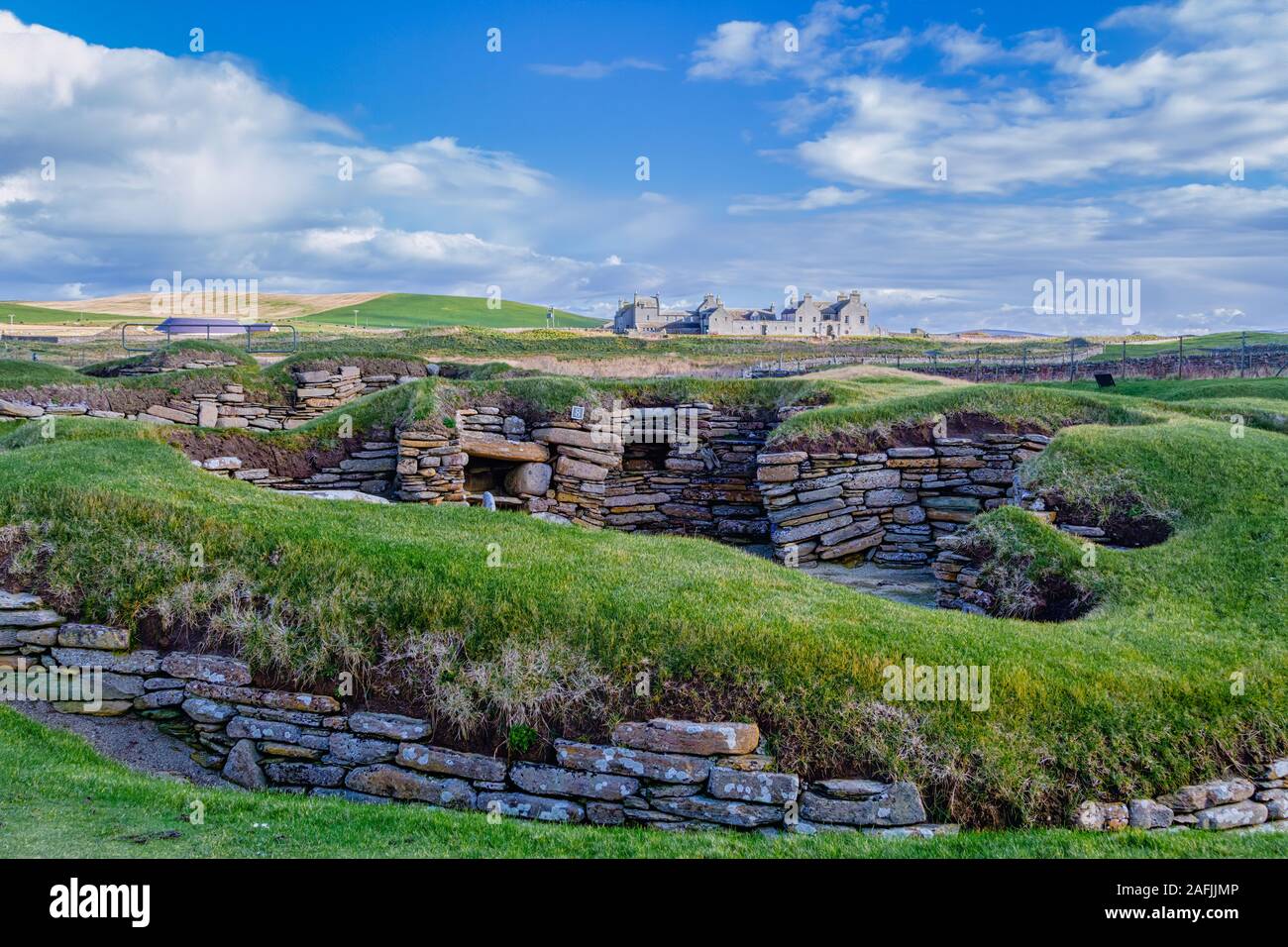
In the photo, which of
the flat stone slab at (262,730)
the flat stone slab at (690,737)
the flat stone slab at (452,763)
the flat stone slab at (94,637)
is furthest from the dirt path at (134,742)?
the flat stone slab at (690,737)

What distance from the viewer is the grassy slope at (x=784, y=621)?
302 inches

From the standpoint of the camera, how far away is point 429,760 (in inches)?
307

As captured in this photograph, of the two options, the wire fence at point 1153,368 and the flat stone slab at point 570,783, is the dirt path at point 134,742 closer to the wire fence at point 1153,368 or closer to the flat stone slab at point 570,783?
the flat stone slab at point 570,783

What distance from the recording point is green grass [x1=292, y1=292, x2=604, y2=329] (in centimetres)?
11850

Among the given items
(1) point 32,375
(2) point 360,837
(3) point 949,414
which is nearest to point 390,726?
(2) point 360,837

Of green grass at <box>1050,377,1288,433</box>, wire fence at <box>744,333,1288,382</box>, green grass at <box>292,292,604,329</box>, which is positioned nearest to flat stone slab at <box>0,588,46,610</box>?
green grass at <box>1050,377,1288,433</box>

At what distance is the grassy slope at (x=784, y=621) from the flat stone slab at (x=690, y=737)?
1.04 feet

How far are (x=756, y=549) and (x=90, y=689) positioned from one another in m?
13.4

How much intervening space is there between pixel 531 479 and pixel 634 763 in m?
11.8

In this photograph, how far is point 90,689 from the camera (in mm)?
8875

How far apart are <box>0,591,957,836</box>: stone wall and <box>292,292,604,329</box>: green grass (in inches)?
4160

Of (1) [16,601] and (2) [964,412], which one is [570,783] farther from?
(2) [964,412]

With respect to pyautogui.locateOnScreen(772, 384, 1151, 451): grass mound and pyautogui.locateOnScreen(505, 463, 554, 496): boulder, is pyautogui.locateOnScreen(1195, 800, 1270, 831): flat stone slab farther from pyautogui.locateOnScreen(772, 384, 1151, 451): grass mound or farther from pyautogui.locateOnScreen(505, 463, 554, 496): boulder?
pyautogui.locateOnScreen(505, 463, 554, 496): boulder
